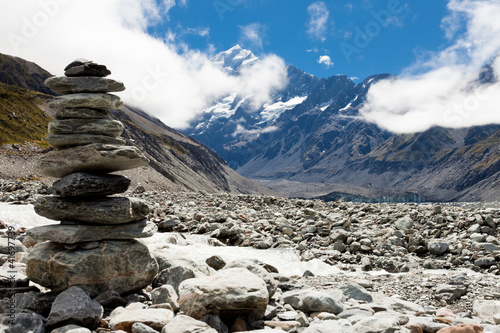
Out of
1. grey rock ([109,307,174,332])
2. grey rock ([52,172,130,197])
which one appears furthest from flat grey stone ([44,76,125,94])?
grey rock ([109,307,174,332])

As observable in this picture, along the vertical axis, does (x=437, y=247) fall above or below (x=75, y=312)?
above

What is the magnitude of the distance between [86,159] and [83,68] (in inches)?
140

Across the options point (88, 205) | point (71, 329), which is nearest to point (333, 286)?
point (71, 329)

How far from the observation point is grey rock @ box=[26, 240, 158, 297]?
35.5ft

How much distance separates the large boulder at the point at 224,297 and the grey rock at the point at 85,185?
4.88 metres

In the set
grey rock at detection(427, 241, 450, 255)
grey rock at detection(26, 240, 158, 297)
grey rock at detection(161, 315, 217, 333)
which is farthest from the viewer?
grey rock at detection(427, 241, 450, 255)

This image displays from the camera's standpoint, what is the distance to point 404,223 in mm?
27516

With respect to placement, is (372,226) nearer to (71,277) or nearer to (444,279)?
(444,279)

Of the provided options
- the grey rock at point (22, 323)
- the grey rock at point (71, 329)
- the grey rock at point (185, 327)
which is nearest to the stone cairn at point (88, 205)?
the grey rock at point (22, 323)

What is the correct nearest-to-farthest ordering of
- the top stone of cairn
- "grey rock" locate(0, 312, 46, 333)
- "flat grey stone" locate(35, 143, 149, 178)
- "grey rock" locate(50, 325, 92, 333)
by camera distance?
"grey rock" locate(50, 325, 92, 333)
"grey rock" locate(0, 312, 46, 333)
"flat grey stone" locate(35, 143, 149, 178)
the top stone of cairn

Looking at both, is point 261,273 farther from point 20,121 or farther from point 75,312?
point 20,121

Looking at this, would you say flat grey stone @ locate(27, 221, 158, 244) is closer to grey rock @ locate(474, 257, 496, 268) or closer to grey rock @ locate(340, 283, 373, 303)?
grey rock @ locate(340, 283, 373, 303)

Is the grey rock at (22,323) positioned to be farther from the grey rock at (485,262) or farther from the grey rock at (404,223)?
the grey rock at (404,223)

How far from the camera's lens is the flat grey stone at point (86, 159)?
12055 mm
